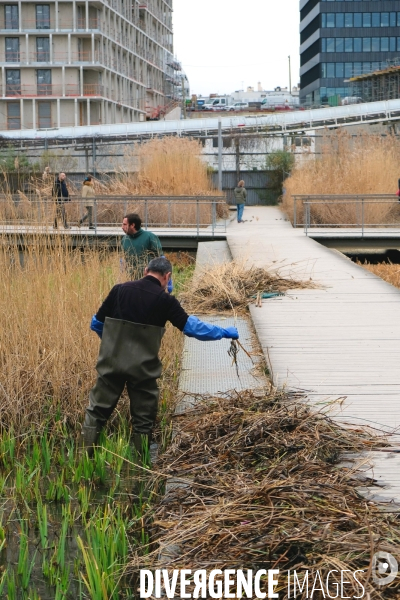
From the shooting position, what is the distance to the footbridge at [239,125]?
171 feet

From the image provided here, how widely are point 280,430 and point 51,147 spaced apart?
159 feet

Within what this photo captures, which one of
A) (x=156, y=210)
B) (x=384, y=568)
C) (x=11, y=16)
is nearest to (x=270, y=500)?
(x=384, y=568)

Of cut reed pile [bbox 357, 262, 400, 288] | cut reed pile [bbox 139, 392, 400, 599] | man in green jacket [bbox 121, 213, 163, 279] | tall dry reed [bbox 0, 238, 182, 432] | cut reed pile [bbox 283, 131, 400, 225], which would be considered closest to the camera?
cut reed pile [bbox 139, 392, 400, 599]

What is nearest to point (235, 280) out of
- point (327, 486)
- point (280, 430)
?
point (280, 430)

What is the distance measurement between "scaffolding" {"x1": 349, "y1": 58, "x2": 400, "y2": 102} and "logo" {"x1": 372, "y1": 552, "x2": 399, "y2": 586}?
6913cm

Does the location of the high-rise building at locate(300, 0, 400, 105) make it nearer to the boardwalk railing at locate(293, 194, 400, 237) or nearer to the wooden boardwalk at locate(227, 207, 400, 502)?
the boardwalk railing at locate(293, 194, 400, 237)

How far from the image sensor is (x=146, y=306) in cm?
651

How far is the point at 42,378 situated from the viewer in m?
7.79

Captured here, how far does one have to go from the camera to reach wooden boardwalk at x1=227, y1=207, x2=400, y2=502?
6703 millimetres

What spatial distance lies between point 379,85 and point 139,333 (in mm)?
78379

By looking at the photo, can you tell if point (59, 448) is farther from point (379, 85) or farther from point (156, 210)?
point (379, 85)

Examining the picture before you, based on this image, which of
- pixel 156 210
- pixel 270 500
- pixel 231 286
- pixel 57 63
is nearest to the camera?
pixel 270 500

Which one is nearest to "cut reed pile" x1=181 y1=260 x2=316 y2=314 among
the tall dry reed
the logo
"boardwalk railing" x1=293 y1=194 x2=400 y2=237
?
the tall dry reed

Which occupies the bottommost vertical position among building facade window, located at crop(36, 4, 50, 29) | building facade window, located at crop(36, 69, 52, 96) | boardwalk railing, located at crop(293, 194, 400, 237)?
boardwalk railing, located at crop(293, 194, 400, 237)
